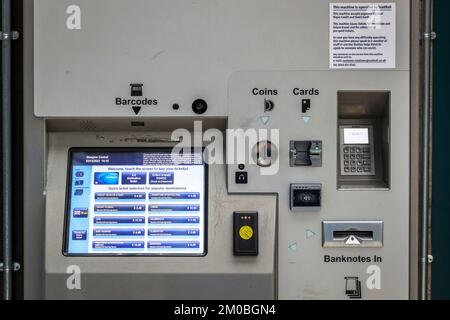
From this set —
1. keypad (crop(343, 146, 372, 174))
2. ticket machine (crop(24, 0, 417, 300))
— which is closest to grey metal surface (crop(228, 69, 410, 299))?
ticket machine (crop(24, 0, 417, 300))

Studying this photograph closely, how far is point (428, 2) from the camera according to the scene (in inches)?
92.1

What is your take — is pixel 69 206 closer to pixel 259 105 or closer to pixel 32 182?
pixel 32 182

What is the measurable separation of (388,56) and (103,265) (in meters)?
1.60

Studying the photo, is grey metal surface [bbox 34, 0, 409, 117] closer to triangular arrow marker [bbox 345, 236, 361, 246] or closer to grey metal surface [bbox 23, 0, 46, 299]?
grey metal surface [bbox 23, 0, 46, 299]

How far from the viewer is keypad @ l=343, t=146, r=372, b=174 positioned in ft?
7.92

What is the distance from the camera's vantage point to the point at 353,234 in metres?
2.31

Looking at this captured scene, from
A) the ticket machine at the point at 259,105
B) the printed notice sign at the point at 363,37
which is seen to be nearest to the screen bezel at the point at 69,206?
the ticket machine at the point at 259,105

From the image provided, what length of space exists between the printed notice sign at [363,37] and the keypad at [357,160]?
1.28ft

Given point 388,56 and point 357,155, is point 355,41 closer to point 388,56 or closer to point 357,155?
point 388,56

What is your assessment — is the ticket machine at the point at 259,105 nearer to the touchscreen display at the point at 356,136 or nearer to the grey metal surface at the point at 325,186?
the grey metal surface at the point at 325,186
